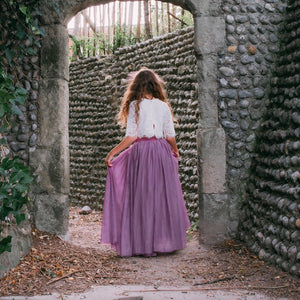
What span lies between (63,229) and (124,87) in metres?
3.60

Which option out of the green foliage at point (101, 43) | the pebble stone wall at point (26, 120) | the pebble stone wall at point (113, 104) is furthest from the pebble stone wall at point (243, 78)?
the green foliage at point (101, 43)

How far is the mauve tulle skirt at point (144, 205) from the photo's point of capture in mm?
4125

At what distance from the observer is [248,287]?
314 centimetres

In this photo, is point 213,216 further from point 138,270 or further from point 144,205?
point 138,270

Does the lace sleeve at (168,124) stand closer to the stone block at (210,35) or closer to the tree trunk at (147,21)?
the stone block at (210,35)

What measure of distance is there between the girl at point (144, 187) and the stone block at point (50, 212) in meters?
0.54

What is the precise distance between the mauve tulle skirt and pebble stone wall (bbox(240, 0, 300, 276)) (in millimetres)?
727

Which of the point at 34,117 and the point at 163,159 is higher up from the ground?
the point at 34,117

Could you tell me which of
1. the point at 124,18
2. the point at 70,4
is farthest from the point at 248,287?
the point at 124,18

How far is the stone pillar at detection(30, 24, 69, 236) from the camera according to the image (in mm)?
4418

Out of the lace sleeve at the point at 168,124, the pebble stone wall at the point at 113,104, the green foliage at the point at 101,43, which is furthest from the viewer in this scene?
the green foliage at the point at 101,43

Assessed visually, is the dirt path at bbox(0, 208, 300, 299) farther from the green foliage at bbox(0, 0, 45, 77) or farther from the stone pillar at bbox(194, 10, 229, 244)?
the green foliage at bbox(0, 0, 45, 77)

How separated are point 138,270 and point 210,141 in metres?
1.49

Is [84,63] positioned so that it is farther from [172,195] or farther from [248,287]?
[248,287]
